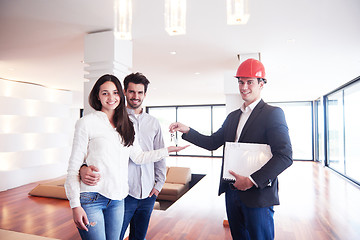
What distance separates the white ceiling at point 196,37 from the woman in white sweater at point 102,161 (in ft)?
4.64

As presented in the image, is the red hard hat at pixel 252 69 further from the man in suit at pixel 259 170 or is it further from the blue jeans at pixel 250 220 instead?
the blue jeans at pixel 250 220

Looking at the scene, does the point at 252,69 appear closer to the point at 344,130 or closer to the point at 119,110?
the point at 119,110

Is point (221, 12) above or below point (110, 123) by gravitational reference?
above

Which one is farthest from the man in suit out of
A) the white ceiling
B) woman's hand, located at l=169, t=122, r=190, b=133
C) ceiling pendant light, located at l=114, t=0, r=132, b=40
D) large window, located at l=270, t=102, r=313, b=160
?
large window, located at l=270, t=102, r=313, b=160

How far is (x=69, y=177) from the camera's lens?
1234 mm

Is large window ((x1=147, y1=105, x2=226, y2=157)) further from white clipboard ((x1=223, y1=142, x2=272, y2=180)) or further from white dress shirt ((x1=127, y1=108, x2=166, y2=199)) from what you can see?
white clipboard ((x1=223, y1=142, x2=272, y2=180))

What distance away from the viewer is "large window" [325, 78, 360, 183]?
6.00 m

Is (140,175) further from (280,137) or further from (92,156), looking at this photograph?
(280,137)

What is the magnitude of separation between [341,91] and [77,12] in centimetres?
756

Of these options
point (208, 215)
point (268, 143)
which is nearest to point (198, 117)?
point (208, 215)

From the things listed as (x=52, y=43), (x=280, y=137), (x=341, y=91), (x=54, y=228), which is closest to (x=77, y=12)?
(x=52, y=43)

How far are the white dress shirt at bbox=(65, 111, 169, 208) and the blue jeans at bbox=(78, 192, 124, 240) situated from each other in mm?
38

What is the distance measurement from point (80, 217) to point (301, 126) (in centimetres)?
1176

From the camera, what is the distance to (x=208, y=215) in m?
3.97
